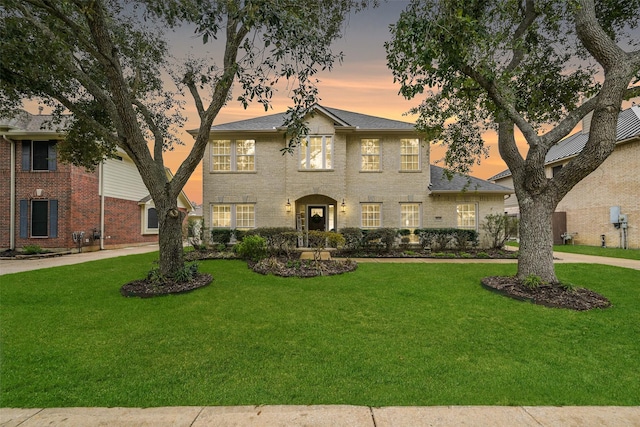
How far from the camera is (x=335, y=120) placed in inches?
538

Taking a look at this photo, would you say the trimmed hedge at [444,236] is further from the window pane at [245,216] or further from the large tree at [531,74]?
the window pane at [245,216]

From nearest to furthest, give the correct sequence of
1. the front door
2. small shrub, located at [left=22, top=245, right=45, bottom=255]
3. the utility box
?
small shrub, located at [left=22, top=245, right=45, bottom=255] < the front door < the utility box

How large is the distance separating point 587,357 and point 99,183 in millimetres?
19505

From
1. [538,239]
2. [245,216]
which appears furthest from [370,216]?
[538,239]

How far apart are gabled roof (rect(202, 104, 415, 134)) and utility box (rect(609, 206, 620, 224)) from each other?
39.0 ft

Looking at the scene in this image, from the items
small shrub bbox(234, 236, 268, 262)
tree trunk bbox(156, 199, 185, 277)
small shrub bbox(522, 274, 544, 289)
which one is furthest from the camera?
small shrub bbox(234, 236, 268, 262)

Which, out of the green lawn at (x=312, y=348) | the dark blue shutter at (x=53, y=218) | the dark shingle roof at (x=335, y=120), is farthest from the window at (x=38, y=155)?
the green lawn at (x=312, y=348)

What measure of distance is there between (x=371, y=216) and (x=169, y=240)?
9.64 meters

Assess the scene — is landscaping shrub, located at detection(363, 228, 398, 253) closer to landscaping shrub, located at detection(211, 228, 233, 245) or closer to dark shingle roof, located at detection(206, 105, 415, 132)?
dark shingle roof, located at detection(206, 105, 415, 132)

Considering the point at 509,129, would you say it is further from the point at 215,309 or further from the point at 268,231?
the point at 268,231

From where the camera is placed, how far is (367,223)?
567 inches

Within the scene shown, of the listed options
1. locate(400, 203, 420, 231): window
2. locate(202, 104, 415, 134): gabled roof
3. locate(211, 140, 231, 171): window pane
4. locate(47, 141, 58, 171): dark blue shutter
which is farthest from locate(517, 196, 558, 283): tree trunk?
locate(47, 141, 58, 171): dark blue shutter

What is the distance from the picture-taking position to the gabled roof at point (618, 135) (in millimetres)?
14655

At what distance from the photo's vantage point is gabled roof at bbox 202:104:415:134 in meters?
13.7
